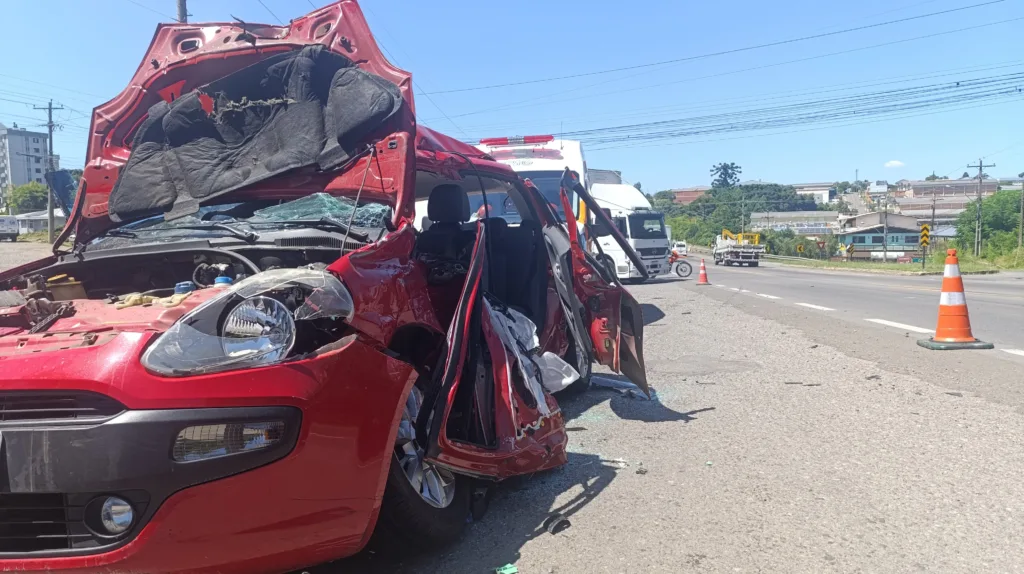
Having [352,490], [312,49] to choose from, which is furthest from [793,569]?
[312,49]

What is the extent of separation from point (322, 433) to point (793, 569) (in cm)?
194

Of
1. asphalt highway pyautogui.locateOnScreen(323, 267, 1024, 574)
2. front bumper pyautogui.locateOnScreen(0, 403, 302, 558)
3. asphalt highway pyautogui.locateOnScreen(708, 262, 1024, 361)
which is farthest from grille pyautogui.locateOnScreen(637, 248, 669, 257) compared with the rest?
front bumper pyautogui.locateOnScreen(0, 403, 302, 558)

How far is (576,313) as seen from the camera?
15.6ft

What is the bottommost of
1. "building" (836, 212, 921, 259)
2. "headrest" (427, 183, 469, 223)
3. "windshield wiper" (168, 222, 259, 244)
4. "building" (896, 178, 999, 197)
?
"building" (836, 212, 921, 259)

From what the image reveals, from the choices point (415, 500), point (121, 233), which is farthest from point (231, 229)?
point (415, 500)

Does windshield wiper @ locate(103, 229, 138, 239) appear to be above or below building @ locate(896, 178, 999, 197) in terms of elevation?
below

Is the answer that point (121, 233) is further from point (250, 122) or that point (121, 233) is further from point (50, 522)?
point (50, 522)

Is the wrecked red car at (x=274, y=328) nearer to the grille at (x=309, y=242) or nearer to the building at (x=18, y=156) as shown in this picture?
the grille at (x=309, y=242)

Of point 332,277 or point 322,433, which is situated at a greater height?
point 332,277

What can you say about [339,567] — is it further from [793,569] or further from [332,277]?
[793,569]

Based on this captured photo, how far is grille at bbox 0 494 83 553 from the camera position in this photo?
2174mm

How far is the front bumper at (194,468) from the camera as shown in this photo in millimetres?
2109

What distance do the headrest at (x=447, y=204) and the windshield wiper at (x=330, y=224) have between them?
1.42 meters

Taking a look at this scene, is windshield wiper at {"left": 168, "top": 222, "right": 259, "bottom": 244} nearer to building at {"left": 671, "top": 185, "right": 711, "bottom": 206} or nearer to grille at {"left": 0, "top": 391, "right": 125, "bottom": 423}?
grille at {"left": 0, "top": 391, "right": 125, "bottom": 423}
